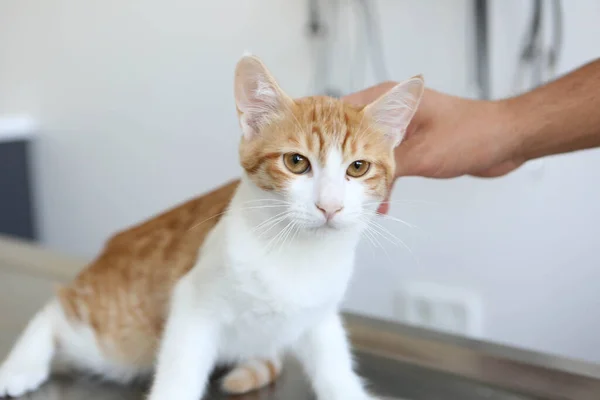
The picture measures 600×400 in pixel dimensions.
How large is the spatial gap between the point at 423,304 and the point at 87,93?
3.93ft

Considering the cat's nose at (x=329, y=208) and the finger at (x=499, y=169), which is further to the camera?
the finger at (x=499, y=169)

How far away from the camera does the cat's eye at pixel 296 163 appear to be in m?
0.66

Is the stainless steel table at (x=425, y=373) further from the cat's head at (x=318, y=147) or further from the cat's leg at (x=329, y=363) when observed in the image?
the cat's head at (x=318, y=147)

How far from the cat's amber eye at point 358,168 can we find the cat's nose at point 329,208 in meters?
0.06

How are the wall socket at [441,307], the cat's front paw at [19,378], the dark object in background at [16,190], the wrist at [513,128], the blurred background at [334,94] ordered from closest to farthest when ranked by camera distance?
the cat's front paw at [19,378], the wrist at [513,128], the blurred background at [334,94], the wall socket at [441,307], the dark object in background at [16,190]

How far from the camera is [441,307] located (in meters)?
1.43

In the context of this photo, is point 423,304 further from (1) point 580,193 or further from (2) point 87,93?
(2) point 87,93

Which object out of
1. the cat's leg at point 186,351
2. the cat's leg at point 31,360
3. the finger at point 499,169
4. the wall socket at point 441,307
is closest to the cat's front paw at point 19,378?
the cat's leg at point 31,360

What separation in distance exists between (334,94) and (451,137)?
0.63 m

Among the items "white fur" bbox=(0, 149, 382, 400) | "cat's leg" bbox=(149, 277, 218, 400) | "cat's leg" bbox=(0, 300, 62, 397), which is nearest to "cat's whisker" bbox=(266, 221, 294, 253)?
"white fur" bbox=(0, 149, 382, 400)

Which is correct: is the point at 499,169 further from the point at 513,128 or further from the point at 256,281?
the point at 256,281

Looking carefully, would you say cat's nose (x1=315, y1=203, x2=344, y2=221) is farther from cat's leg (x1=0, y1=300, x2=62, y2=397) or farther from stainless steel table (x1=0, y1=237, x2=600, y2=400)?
cat's leg (x1=0, y1=300, x2=62, y2=397)

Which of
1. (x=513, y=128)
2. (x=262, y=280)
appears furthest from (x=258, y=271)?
(x=513, y=128)

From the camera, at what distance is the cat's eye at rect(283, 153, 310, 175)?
663 millimetres
